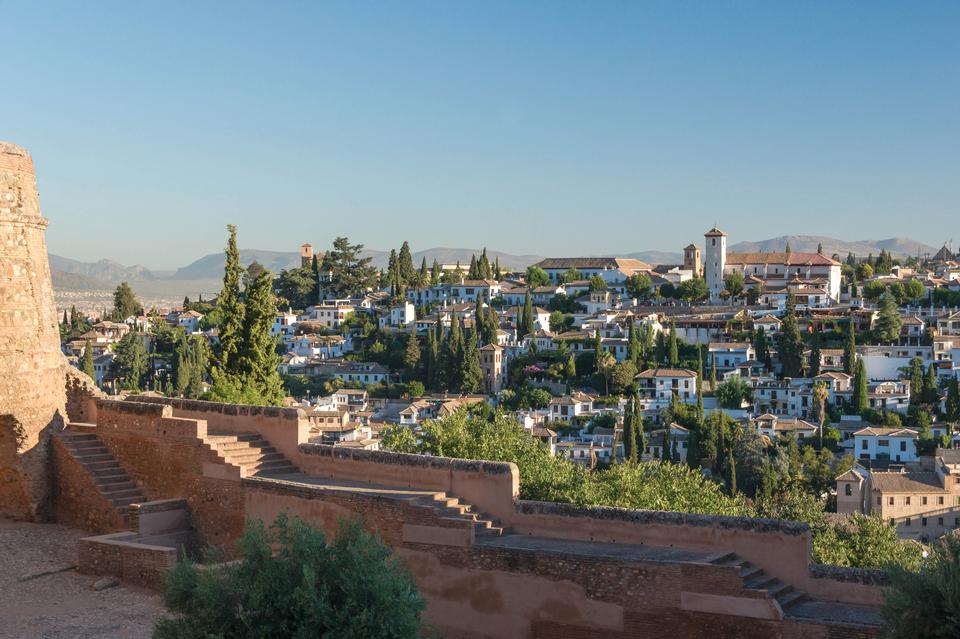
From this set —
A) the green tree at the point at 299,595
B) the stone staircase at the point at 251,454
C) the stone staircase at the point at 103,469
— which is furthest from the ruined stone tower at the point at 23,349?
the green tree at the point at 299,595

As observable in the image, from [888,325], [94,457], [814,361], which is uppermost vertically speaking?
[94,457]

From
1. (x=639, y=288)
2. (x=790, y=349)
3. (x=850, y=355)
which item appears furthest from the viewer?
(x=639, y=288)

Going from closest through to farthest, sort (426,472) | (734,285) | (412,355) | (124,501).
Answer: (426,472) → (124,501) → (412,355) → (734,285)

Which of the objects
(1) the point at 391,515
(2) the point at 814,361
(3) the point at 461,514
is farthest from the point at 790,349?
(1) the point at 391,515

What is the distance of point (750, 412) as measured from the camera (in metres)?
65.9

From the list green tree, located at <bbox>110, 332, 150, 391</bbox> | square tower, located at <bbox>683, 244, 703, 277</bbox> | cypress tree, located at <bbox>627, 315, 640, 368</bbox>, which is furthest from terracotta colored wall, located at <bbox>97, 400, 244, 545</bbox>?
square tower, located at <bbox>683, 244, 703, 277</bbox>

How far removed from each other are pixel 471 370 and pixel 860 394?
2595cm

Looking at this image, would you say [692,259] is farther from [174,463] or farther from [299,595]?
[299,595]

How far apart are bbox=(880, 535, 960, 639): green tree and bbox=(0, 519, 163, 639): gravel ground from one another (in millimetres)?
5910

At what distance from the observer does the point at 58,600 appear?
9.74 metres

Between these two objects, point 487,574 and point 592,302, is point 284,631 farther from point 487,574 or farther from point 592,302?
point 592,302

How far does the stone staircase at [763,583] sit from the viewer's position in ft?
26.7

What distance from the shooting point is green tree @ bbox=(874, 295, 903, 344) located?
7569 cm

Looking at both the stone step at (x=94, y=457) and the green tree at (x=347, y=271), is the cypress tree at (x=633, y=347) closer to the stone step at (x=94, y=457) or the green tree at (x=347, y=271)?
the green tree at (x=347, y=271)
